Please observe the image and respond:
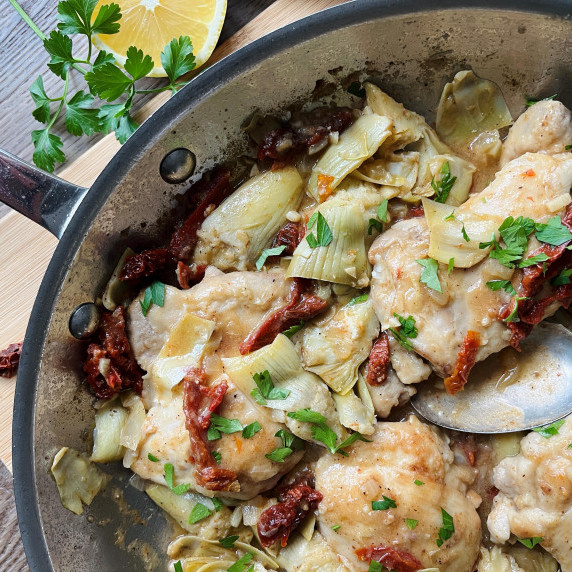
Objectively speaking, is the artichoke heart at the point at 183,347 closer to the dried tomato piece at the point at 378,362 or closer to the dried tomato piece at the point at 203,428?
the dried tomato piece at the point at 203,428

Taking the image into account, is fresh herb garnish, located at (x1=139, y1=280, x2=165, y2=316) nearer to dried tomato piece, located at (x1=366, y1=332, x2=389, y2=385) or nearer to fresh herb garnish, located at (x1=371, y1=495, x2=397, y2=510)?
dried tomato piece, located at (x1=366, y1=332, x2=389, y2=385)

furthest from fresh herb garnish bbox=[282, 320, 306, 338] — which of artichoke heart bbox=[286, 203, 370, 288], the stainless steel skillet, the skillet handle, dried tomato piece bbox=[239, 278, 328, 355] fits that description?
the skillet handle

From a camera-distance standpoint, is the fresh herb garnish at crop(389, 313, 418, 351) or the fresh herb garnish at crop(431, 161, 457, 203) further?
the fresh herb garnish at crop(431, 161, 457, 203)

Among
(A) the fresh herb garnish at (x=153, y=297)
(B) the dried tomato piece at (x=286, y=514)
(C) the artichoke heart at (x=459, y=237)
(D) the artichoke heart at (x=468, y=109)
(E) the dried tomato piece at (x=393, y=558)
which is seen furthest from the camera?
(D) the artichoke heart at (x=468, y=109)

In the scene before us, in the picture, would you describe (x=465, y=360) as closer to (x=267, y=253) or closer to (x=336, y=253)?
(x=336, y=253)

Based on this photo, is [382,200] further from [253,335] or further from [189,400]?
[189,400]

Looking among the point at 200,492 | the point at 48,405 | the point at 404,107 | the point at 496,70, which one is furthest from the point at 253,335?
the point at 496,70

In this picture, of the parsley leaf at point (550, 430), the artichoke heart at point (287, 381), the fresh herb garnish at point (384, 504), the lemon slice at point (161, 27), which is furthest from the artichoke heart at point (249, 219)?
the parsley leaf at point (550, 430)
